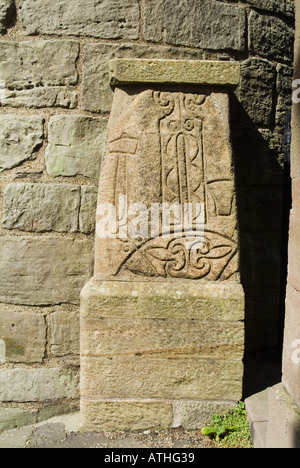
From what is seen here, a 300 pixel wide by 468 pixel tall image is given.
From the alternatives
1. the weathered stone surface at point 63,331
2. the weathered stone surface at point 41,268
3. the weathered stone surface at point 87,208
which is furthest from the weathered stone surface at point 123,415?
the weathered stone surface at point 87,208

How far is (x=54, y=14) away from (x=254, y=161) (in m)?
1.46

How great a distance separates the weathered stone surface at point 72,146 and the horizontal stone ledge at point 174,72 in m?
0.39

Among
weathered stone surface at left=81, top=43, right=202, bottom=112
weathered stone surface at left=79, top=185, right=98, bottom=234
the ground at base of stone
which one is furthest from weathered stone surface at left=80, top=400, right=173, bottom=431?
weathered stone surface at left=81, top=43, right=202, bottom=112

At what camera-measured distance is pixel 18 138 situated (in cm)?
241

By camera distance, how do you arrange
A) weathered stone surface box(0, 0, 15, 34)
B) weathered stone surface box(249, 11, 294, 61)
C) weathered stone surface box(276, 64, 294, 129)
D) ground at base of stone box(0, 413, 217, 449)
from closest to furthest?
ground at base of stone box(0, 413, 217, 449), weathered stone surface box(0, 0, 15, 34), weathered stone surface box(249, 11, 294, 61), weathered stone surface box(276, 64, 294, 129)

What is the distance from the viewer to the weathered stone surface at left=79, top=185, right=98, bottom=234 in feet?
7.99

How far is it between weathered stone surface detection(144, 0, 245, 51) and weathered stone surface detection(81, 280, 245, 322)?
1418mm

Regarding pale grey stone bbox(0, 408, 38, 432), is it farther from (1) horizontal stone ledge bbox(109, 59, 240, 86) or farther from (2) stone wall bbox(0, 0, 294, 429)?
(1) horizontal stone ledge bbox(109, 59, 240, 86)

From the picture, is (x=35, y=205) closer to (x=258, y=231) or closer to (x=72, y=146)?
(x=72, y=146)

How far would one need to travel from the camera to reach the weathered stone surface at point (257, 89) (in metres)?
2.67

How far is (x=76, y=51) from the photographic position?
2398 millimetres

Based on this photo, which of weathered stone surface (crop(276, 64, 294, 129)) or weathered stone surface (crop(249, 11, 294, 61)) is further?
weathered stone surface (crop(276, 64, 294, 129))

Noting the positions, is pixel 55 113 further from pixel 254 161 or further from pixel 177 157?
pixel 254 161

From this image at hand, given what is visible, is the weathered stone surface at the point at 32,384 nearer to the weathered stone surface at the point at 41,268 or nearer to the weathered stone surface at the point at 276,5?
the weathered stone surface at the point at 41,268
